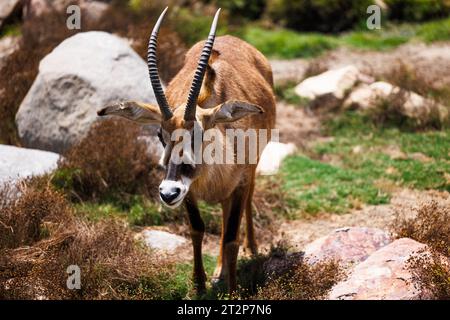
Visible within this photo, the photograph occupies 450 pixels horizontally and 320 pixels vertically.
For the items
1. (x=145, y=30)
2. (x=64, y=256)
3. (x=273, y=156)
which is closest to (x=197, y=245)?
(x=64, y=256)

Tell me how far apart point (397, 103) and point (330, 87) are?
4.88ft

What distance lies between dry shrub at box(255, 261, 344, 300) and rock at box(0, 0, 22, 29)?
33.5ft

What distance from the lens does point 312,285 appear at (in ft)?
20.9

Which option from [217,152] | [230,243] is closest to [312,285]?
[230,243]

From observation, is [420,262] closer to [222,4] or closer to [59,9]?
[59,9]

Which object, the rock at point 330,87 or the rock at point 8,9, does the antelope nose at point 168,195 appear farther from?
the rock at point 8,9

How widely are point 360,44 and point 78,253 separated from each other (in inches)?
437

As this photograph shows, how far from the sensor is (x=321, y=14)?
58.2ft

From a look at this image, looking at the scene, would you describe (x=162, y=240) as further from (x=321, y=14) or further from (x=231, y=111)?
(x=321, y=14)

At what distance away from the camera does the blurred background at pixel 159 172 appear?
655cm

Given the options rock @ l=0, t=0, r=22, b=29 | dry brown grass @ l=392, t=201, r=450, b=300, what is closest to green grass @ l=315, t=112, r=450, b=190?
dry brown grass @ l=392, t=201, r=450, b=300

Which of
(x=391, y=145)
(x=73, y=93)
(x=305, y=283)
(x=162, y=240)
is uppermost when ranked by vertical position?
(x=73, y=93)

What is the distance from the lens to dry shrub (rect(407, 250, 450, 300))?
5.78 m

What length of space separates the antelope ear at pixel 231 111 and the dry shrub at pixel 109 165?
295 centimetres
